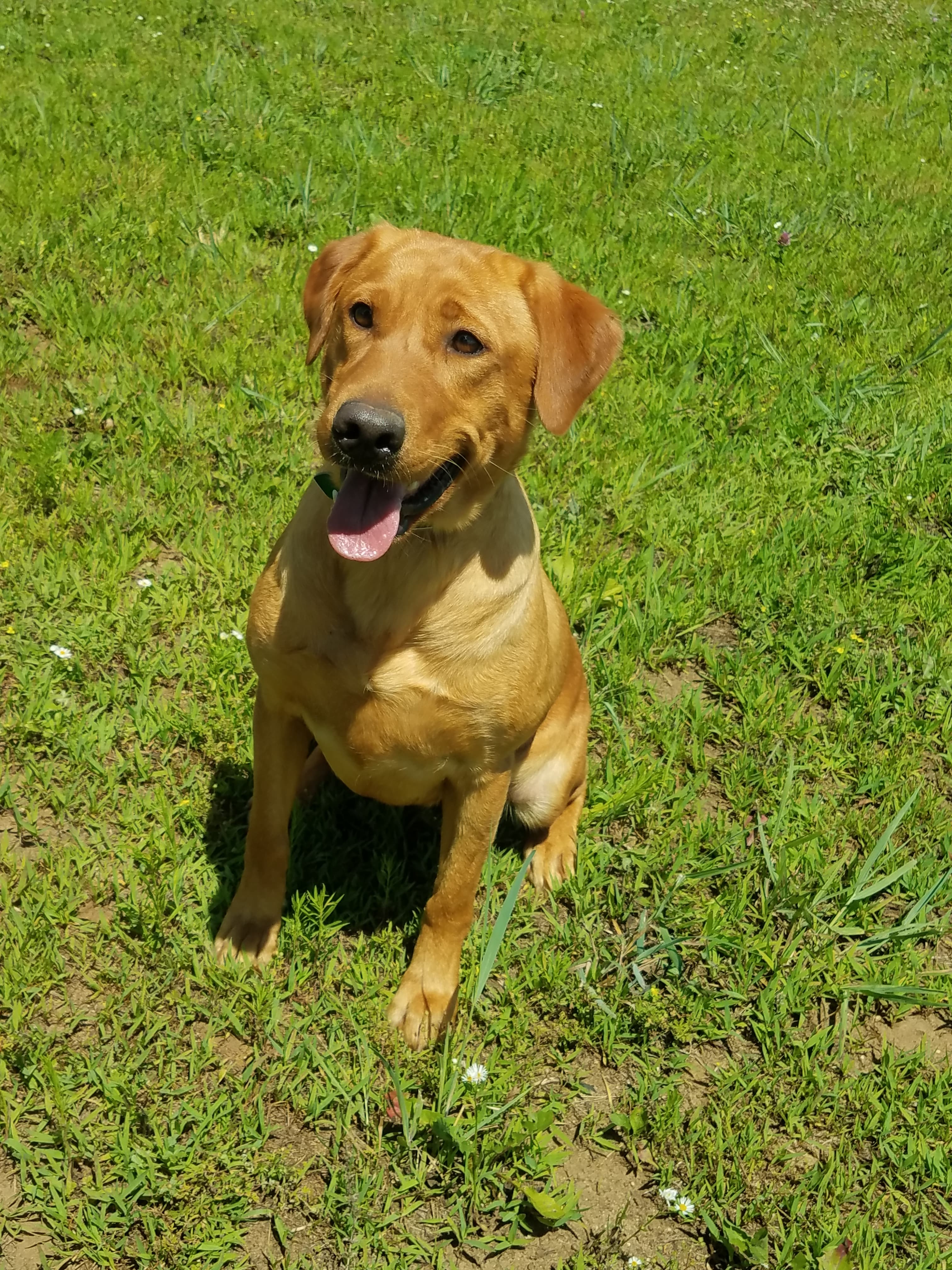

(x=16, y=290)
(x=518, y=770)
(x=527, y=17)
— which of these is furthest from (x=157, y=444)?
(x=527, y=17)

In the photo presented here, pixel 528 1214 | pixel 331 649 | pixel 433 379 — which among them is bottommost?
pixel 528 1214

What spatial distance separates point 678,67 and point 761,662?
22.1 feet

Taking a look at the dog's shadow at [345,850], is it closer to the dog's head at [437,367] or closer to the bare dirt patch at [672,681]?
the bare dirt patch at [672,681]

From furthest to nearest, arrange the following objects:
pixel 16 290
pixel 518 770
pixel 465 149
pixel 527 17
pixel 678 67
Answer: pixel 527 17 < pixel 678 67 < pixel 465 149 < pixel 16 290 < pixel 518 770

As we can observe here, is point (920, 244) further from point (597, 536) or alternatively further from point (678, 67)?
point (597, 536)

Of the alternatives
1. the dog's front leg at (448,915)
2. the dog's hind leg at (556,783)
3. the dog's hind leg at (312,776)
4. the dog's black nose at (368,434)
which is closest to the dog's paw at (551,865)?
the dog's hind leg at (556,783)

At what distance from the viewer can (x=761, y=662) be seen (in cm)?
401

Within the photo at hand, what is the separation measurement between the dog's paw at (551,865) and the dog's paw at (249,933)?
0.84m

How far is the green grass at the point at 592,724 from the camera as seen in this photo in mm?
2531

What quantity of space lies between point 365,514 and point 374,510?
2 cm

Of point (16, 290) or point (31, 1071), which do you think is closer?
point (31, 1071)

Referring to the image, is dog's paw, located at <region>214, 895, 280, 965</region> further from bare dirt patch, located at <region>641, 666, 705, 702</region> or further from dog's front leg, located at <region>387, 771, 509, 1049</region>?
bare dirt patch, located at <region>641, 666, 705, 702</region>

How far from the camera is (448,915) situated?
2.82 metres

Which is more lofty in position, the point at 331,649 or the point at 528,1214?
the point at 331,649
